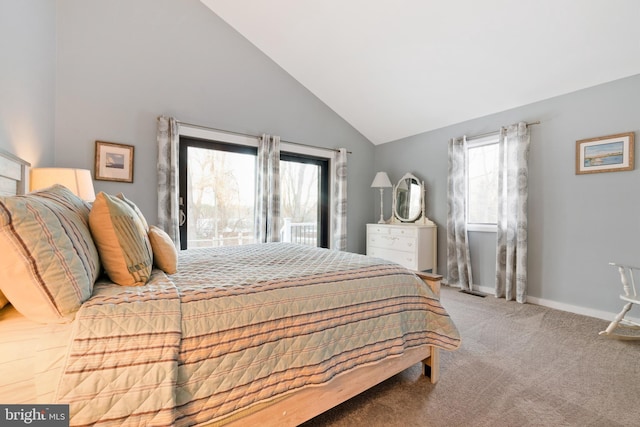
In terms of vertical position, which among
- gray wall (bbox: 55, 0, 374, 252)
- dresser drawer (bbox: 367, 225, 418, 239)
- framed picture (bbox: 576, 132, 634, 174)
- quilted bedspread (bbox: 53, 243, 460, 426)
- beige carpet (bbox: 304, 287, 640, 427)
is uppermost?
gray wall (bbox: 55, 0, 374, 252)

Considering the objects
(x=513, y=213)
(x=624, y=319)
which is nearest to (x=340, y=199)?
(x=513, y=213)

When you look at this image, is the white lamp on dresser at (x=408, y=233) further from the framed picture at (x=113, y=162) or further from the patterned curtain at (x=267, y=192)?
the framed picture at (x=113, y=162)

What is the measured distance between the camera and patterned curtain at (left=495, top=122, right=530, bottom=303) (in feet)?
10.6

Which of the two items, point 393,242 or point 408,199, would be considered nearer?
point 393,242

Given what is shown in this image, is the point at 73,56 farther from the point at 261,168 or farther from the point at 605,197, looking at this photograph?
the point at 605,197

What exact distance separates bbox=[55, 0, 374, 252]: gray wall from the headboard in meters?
0.98

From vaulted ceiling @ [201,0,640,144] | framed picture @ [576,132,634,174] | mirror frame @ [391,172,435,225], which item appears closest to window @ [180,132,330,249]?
mirror frame @ [391,172,435,225]

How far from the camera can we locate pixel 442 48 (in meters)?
2.93

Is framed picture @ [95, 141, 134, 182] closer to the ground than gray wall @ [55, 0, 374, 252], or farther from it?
closer to the ground

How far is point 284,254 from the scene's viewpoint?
2094mm

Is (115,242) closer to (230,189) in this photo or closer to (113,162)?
(113,162)

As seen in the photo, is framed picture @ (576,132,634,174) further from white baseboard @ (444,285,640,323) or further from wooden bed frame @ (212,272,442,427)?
wooden bed frame @ (212,272,442,427)

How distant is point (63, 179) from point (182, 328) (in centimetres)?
188

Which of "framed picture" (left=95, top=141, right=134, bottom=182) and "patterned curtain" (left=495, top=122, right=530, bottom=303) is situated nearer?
"framed picture" (left=95, top=141, right=134, bottom=182)
